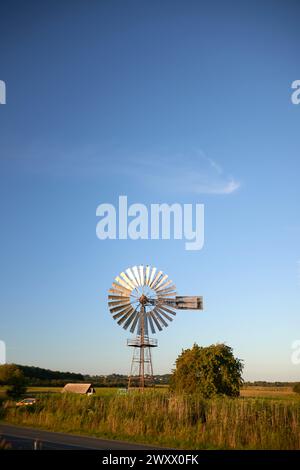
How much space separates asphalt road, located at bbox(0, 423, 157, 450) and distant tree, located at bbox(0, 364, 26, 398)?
34.3 meters

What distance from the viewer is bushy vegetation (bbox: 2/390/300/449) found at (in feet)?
60.4

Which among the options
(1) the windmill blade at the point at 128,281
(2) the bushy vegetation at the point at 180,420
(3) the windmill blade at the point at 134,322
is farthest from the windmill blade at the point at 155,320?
(2) the bushy vegetation at the point at 180,420

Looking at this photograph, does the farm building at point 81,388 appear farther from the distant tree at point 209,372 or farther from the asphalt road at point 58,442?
the asphalt road at point 58,442

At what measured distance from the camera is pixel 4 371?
54.1 meters

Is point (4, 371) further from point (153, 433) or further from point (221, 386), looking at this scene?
point (153, 433)

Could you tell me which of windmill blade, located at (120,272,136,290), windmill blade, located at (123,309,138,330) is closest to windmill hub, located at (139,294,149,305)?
windmill blade, located at (123,309,138,330)

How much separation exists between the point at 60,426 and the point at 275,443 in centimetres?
1127

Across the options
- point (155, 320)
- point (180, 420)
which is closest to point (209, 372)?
point (155, 320)

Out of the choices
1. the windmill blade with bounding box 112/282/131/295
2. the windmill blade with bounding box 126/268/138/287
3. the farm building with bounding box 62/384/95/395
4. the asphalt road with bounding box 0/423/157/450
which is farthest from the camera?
Answer: the farm building with bounding box 62/384/95/395

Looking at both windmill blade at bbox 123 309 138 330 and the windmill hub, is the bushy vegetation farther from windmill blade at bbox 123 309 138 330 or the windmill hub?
the windmill hub

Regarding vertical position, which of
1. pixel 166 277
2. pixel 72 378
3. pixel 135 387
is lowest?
pixel 72 378

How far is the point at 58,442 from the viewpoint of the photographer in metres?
17.9

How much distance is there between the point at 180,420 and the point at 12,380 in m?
38.6
